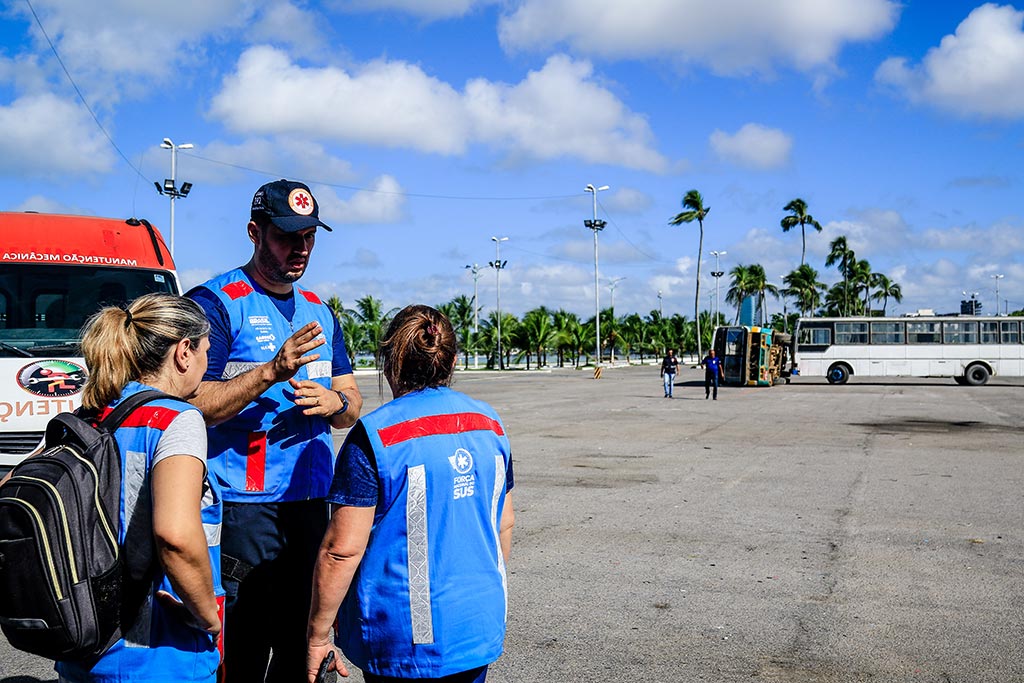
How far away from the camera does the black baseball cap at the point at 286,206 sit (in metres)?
3.29

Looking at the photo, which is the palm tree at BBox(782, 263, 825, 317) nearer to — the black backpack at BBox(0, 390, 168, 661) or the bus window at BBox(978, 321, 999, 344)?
the bus window at BBox(978, 321, 999, 344)

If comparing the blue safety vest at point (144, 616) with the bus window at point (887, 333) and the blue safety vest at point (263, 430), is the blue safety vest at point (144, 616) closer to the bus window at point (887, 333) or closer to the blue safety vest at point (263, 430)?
the blue safety vest at point (263, 430)

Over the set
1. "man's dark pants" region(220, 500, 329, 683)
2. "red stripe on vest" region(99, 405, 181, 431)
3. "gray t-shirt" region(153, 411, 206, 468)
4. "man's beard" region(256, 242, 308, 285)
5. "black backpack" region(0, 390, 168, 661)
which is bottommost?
"man's dark pants" region(220, 500, 329, 683)

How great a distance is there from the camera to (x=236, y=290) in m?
3.28

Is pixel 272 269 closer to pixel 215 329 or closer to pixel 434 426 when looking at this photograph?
pixel 215 329

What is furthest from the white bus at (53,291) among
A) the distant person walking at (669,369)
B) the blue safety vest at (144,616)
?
the distant person walking at (669,369)

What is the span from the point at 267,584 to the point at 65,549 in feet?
3.66

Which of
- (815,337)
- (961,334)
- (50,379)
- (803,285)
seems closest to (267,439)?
(50,379)

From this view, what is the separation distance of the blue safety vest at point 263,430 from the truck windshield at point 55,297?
5.23 metres

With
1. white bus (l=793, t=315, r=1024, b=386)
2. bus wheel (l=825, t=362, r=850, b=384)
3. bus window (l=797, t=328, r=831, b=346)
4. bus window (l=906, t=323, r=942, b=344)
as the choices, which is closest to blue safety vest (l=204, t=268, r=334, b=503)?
white bus (l=793, t=315, r=1024, b=386)

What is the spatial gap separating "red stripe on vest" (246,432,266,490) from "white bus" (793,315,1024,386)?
4161cm

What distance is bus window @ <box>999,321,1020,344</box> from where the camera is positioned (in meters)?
41.6

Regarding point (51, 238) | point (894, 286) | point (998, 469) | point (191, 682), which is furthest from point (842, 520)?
point (894, 286)

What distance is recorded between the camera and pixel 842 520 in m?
8.66
